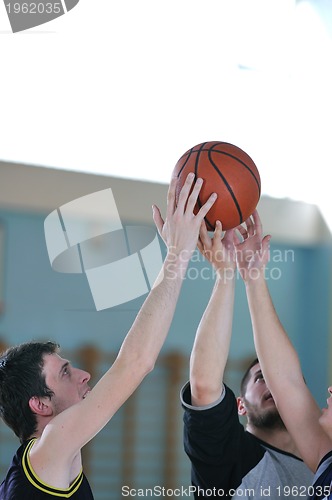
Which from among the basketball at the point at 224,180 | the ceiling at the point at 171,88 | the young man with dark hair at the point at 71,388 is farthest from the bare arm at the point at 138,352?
the ceiling at the point at 171,88

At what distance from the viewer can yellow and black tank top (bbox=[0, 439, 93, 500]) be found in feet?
5.05

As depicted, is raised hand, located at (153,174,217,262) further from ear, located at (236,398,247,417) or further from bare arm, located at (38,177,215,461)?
ear, located at (236,398,247,417)

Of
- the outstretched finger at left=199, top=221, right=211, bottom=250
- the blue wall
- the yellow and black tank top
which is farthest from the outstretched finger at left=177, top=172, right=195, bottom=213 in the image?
the blue wall

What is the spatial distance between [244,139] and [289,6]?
118 cm

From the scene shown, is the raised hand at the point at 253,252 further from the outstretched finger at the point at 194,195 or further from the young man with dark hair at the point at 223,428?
the outstretched finger at the point at 194,195

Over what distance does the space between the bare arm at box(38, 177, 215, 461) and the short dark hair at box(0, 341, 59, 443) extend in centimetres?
16

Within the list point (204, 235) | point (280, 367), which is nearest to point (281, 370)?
point (280, 367)

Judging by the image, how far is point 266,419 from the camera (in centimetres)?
216

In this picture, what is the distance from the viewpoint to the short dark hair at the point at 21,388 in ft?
5.65

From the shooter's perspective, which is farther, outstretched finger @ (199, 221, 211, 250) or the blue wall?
the blue wall

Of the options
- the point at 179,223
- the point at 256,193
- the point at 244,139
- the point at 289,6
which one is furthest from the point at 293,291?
the point at 179,223

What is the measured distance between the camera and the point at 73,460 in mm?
1631

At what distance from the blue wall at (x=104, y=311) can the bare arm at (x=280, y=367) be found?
2.52 m

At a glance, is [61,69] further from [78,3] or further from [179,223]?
[179,223]
